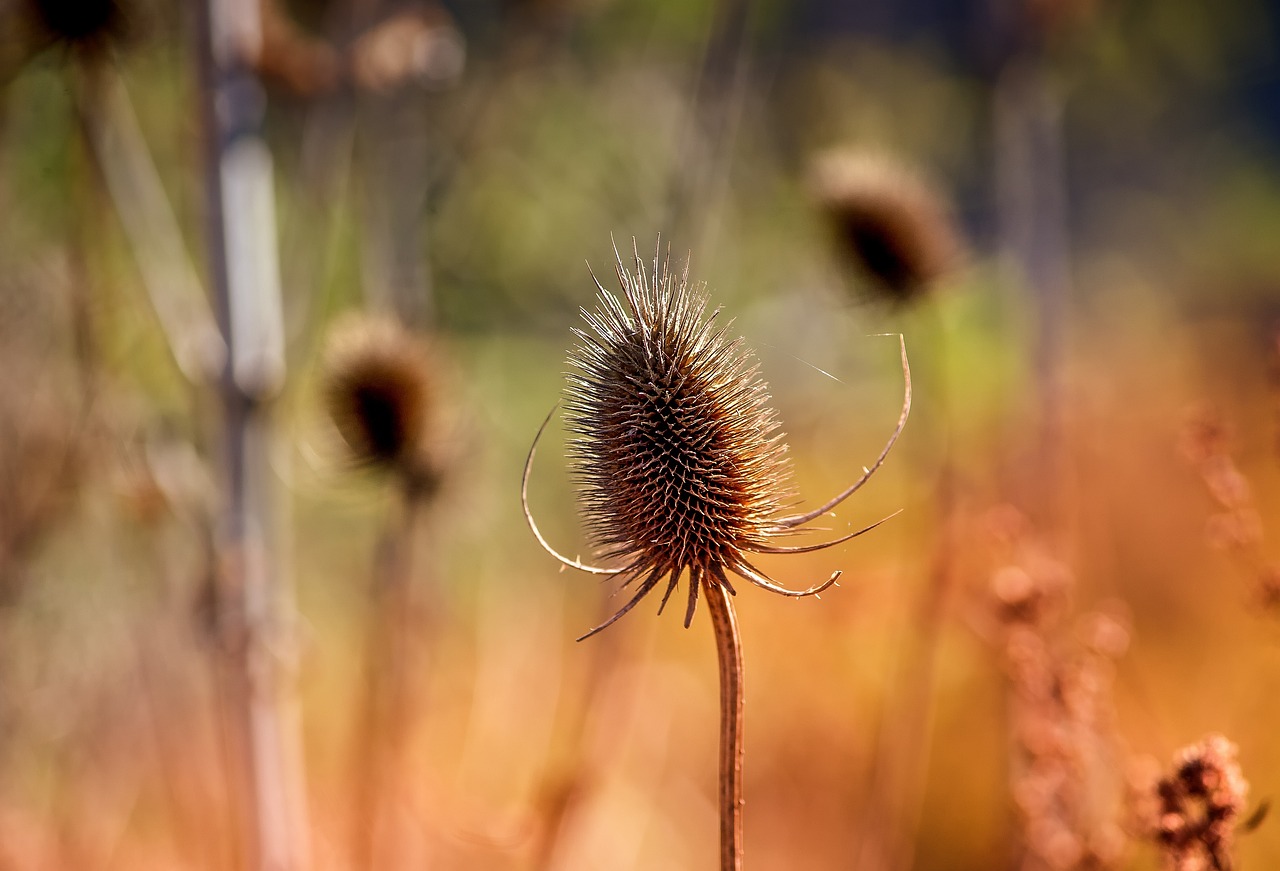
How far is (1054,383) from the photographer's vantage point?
2.77m

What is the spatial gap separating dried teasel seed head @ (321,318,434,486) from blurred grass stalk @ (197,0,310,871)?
13 centimetres

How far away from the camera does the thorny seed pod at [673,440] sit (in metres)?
1.04

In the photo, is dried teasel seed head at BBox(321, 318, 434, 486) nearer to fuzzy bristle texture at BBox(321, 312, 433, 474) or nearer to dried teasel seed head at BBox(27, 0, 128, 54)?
fuzzy bristle texture at BBox(321, 312, 433, 474)

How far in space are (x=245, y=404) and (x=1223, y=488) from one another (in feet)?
5.55

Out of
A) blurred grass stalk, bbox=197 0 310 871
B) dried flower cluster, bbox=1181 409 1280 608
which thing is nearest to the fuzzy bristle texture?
blurred grass stalk, bbox=197 0 310 871

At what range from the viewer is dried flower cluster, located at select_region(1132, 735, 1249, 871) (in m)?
1.04

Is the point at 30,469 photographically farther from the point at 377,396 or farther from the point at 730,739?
the point at 730,739

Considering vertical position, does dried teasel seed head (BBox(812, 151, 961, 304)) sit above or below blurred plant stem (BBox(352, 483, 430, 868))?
above

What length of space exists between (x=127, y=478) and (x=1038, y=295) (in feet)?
8.35

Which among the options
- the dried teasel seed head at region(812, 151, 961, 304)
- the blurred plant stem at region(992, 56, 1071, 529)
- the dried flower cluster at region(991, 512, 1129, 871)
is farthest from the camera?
the blurred plant stem at region(992, 56, 1071, 529)

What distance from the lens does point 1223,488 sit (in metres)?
1.34

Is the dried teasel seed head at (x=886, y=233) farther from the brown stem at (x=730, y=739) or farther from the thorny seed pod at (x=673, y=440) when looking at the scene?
the brown stem at (x=730, y=739)

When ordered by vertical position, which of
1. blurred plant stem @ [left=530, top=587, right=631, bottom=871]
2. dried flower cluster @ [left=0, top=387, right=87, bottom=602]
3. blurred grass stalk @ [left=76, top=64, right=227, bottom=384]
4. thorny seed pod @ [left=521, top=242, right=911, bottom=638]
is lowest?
blurred plant stem @ [left=530, top=587, right=631, bottom=871]

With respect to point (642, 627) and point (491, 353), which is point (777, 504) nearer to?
point (642, 627)
